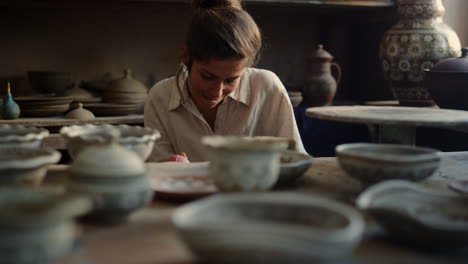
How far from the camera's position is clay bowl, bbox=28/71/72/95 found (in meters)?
3.56

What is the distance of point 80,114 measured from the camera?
129 inches

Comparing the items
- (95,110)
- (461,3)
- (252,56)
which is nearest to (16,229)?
(252,56)

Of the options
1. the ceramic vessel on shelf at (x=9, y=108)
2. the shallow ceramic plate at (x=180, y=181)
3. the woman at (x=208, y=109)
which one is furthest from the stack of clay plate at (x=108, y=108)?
the shallow ceramic plate at (x=180, y=181)

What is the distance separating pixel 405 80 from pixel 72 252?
118 inches

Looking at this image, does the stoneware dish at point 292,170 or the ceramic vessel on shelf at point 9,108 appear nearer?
the stoneware dish at point 292,170

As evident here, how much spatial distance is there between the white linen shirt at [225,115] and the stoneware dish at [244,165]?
103 cm

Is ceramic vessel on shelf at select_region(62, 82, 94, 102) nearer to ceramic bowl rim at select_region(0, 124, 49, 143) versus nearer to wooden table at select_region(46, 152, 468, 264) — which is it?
ceramic bowl rim at select_region(0, 124, 49, 143)

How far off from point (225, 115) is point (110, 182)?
123cm

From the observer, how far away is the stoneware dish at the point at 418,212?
3.15 ft

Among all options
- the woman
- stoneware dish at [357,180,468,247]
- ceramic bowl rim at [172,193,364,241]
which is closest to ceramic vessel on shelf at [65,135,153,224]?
ceramic bowl rim at [172,193,364,241]

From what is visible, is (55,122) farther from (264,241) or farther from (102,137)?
(264,241)

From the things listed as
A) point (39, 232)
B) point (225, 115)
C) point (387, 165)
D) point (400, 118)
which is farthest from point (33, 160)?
point (225, 115)

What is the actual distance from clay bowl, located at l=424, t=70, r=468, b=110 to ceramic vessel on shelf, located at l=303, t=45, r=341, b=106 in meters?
1.16

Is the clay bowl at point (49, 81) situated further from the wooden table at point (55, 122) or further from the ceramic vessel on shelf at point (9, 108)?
the ceramic vessel on shelf at point (9, 108)
